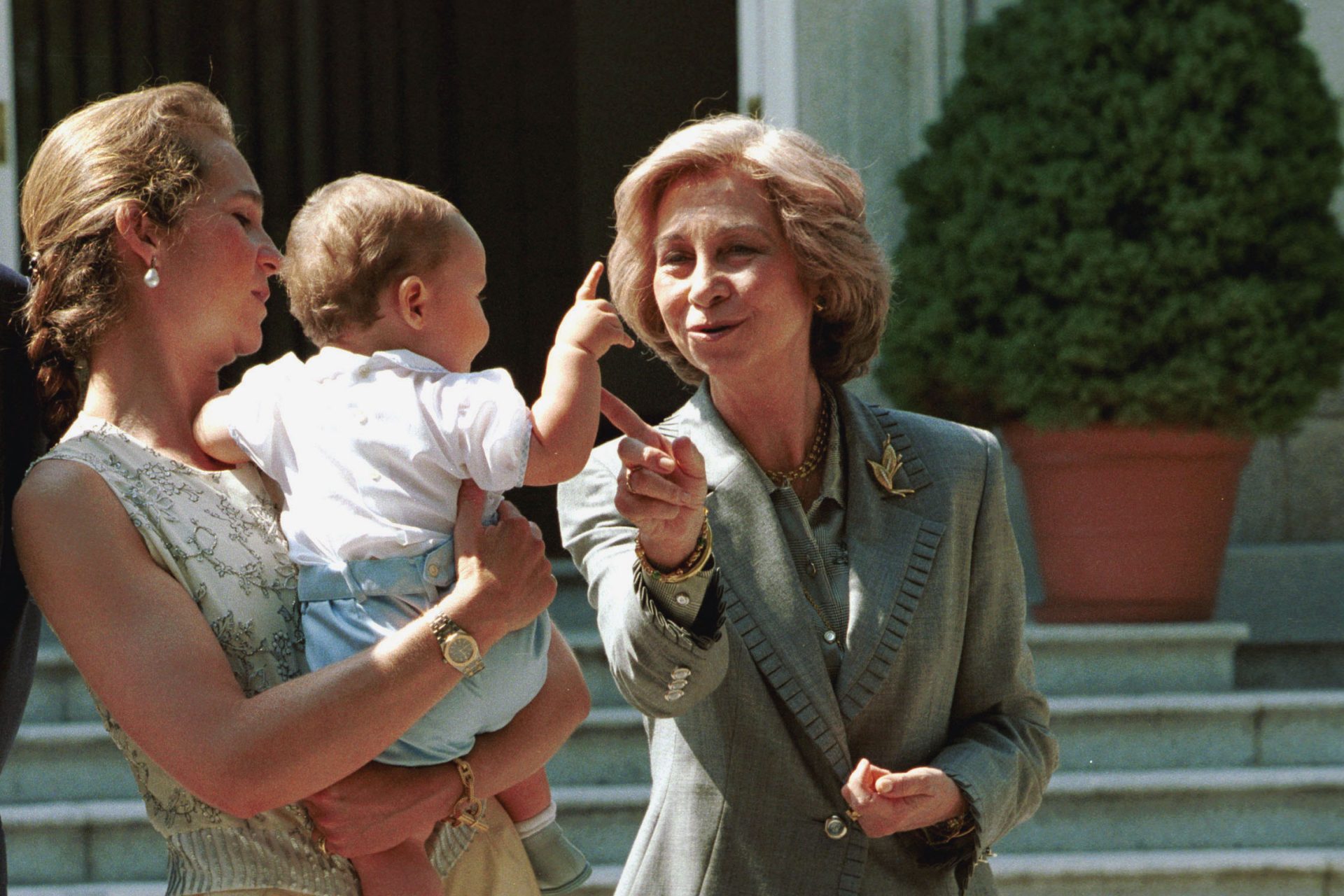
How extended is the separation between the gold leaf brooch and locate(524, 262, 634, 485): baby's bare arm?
1.84 ft

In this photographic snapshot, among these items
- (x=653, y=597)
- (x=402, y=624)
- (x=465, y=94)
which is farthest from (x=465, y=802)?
(x=465, y=94)

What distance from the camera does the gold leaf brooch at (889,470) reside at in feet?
7.32

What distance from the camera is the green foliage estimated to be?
460 centimetres

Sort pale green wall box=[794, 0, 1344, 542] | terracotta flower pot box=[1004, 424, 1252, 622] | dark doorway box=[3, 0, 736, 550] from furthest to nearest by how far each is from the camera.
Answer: dark doorway box=[3, 0, 736, 550] < pale green wall box=[794, 0, 1344, 542] < terracotta flower pot box=[1004, 424, 1252, 622]

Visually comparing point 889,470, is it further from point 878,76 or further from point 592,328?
point 878,76

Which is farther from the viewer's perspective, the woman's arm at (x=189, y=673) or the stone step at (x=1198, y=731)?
the stone step at (x=1198, y=731)

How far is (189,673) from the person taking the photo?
1.59 metres

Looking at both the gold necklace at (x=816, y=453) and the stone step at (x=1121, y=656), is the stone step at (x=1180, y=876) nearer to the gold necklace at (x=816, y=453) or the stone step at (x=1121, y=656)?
the stone step at (x=1121, y=656)

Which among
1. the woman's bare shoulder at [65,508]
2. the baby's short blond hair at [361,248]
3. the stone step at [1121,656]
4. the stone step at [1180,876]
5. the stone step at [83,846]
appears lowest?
the stone step at [1180,876]

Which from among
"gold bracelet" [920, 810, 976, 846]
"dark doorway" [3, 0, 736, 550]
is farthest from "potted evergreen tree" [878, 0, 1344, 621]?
"gold bracelet" [920, 810, 976, 846]

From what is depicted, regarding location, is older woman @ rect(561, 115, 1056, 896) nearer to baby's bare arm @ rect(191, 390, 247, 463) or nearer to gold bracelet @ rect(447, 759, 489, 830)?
gold bracelet @ rect(447, 759, 489, 830)

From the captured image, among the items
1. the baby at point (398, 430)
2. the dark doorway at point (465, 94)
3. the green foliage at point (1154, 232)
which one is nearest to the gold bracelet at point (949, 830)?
the baby at point (398, 430)

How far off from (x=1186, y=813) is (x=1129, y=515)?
848mm

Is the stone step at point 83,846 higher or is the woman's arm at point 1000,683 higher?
the woman's arm at point 1000,683
